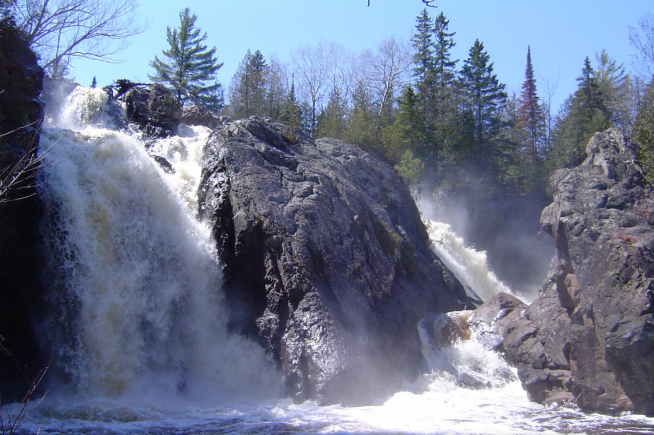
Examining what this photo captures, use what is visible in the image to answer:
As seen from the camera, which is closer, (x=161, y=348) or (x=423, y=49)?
(x=161, y=348)

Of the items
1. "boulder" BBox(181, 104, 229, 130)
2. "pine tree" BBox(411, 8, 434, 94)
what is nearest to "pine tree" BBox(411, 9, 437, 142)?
"pine tree" BBox(411, 8, 434, 94)

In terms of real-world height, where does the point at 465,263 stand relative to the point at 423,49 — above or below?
below

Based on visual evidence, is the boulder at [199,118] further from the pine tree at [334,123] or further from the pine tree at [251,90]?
the pine tree at [251,90]

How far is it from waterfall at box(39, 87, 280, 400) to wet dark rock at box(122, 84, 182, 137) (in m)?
4.28

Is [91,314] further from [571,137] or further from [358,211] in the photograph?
[571,137]

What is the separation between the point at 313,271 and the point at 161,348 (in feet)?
14.0

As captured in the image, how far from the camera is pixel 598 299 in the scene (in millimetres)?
11227

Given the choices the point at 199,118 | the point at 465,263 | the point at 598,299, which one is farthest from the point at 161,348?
the point at 465,263

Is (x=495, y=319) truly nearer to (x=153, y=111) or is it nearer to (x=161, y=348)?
(x=161, y=348)

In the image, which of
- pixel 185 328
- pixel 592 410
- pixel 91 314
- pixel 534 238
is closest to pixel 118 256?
pixel 91 314

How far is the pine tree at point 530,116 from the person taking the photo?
46188 millimetres

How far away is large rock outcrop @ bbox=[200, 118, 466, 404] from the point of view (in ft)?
40.7

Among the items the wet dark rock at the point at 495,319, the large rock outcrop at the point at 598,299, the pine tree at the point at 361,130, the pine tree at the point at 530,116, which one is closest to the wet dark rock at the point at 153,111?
the pine tree at the point at 361,130

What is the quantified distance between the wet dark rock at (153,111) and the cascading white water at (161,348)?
170 inches
